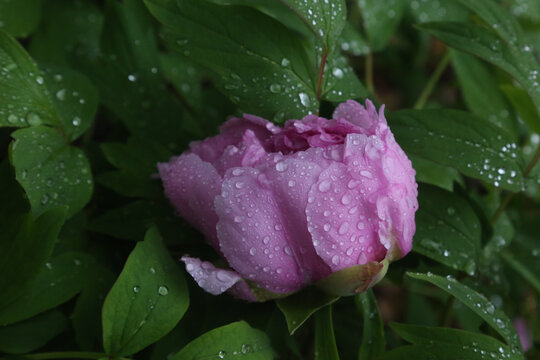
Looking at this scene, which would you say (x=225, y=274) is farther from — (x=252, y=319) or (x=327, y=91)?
(x=327, y=91)

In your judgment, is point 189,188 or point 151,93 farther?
point 151,93

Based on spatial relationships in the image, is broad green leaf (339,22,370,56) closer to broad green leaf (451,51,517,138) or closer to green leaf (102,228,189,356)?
broad green leaf (451,51,517,138)

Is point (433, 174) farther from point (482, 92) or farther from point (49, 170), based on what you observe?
point (49, 170)

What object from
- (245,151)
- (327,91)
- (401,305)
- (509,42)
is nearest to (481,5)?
(509,42)

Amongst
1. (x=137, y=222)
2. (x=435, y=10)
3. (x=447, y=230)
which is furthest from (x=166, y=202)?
(x=435, y=10)

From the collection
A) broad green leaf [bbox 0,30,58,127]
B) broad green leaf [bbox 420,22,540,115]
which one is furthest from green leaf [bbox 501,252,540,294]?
broad green leaf [bbox 0,30,58,127]
